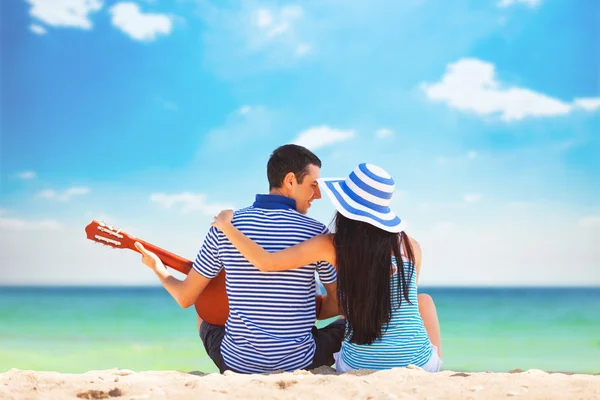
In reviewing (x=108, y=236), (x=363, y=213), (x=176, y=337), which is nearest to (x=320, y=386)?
(x=363, y=213)

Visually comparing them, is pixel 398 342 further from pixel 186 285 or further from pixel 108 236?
pixel 108 236

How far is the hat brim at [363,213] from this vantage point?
109 inches

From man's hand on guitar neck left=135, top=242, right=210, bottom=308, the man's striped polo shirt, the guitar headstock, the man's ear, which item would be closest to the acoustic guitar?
the guitar headstock

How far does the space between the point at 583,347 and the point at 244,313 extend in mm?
9357

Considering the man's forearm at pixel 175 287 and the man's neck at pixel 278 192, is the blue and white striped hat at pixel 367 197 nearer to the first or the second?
the man's neck at pixel 278 192

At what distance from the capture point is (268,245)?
2971 mm

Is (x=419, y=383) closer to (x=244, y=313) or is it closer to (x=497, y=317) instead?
(x=244, y=313)

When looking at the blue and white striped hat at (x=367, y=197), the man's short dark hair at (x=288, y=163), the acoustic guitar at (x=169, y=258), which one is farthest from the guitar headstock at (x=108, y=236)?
the blue and white striped hat at (x=367, y=197)

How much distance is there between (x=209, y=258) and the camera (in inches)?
125

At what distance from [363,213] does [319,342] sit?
797mm

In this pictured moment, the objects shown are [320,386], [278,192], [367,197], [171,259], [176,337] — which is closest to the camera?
[320,386]

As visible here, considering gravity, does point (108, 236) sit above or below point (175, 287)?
above

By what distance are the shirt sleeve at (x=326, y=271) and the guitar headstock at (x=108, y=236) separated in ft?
3.82

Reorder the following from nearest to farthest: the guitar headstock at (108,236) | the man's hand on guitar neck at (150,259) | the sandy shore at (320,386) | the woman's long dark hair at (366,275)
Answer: the sandy shore at (320,386) → the woman's long dark hair at (366,275) → the man's hand on guitar neck at (150,259) → the guitar headstock at (108,236)
